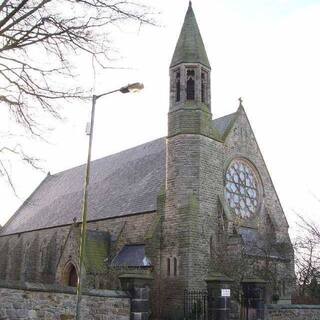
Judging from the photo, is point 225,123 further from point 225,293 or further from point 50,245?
point 50,245

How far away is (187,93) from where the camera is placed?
27.4m

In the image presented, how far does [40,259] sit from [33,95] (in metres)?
27.1

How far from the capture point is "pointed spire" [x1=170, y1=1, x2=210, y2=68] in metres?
27.5

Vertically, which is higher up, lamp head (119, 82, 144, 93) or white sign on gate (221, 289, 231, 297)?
lamp head (119, 82, 144, 93)

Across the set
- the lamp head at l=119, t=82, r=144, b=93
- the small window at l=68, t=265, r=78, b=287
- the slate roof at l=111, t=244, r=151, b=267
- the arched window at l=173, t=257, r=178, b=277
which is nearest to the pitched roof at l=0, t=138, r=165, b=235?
the slate roof at l=111, t=244, r=151, b=267

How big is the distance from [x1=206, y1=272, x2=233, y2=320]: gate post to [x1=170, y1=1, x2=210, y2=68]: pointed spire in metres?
14.1

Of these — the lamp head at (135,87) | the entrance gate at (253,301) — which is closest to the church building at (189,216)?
the entrance gate at (253,301)

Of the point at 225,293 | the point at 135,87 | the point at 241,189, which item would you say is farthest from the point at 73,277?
the point at 135,87

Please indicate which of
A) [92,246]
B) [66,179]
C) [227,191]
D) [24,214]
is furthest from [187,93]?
[24,214]

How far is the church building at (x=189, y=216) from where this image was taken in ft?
79.3

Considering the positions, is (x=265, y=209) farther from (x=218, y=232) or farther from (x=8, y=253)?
(x=8, y=253)

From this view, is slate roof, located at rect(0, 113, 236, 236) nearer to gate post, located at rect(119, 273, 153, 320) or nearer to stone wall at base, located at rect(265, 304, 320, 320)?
stone wall at base, located at rect(265, 304, 320, 320)

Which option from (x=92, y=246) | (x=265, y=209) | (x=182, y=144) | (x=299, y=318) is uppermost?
(x=182, y=144)

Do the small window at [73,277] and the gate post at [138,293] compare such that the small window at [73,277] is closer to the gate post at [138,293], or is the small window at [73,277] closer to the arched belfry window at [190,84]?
the arched belfry window at [190,84]
